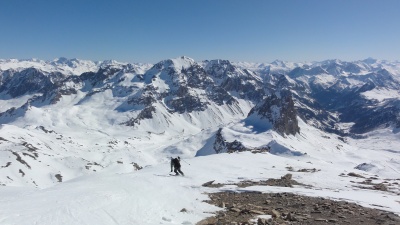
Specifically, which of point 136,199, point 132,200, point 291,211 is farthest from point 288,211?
point 132,200

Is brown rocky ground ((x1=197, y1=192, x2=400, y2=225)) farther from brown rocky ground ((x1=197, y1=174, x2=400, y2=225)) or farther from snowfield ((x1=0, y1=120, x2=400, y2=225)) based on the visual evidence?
snowfield ((x1=0, y1=120, x2=400, y2=225))

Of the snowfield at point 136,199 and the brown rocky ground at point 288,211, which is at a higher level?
the snowfield at point 136,199

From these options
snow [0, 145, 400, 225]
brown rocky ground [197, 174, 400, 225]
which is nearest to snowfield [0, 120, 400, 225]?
snow [0, 145, 400, 225]

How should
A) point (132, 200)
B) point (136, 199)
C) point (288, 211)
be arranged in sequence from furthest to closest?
point (136, 199)
point (132, 200)
point (288, 211)

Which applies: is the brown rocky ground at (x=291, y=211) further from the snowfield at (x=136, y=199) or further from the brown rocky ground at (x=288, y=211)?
the snowfield at (x=136, y=199)

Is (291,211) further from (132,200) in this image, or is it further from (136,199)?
(132,200)

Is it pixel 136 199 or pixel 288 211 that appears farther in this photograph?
pixel 136 199

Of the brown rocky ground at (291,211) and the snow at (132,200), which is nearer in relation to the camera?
the snow at (132,200)

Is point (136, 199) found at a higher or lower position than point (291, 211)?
higher

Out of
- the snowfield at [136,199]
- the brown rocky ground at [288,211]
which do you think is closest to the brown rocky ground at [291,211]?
the brown rocky ground at [288,211]

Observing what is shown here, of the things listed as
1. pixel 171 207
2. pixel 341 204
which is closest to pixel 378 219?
pixel 341 204
